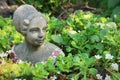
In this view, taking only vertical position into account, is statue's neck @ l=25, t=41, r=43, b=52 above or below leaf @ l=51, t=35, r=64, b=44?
below

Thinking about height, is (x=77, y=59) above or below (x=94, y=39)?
below

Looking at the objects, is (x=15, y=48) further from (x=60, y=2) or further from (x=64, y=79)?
(x=60, y=2)

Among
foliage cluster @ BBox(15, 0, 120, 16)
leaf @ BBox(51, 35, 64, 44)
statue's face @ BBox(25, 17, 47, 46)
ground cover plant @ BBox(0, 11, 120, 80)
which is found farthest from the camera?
foliage cluster @ BBox(15, 0, 120, 16)

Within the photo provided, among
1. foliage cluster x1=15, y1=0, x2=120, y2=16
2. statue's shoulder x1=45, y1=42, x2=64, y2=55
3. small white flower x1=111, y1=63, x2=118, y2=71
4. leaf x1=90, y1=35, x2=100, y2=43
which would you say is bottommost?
small white flower x1=111, y1=63, x2=118, y2=71

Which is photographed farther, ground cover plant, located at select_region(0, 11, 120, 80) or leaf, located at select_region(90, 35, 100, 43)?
leaf, located at select_region(90, 35, 100, 43)

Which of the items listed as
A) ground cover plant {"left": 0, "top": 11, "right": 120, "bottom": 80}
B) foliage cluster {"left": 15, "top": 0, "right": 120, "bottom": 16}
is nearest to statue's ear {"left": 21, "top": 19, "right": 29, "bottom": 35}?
ground cover plant {"left": 0, "top": 11, "right": 120, "bottom": 80}

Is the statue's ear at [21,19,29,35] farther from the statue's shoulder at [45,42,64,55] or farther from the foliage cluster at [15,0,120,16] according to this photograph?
the foliage cluster at [15,0,120,16]

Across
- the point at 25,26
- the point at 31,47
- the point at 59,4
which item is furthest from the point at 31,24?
the point at 59,4

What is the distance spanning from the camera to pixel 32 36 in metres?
3.15

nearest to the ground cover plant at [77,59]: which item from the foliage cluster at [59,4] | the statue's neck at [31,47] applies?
the statue's neck at [31,47]

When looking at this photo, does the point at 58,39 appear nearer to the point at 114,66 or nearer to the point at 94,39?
the point at 94,39

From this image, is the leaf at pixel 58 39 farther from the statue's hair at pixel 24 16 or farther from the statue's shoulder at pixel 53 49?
the statue's hair at pixel 24 16

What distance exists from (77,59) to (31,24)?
48 cm

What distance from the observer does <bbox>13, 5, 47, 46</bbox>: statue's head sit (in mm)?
3113
